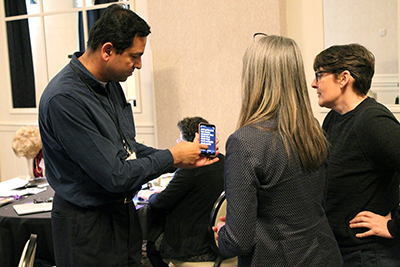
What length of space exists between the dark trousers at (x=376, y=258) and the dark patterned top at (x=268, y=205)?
0.76 ft

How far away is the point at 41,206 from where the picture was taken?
2.26 meters

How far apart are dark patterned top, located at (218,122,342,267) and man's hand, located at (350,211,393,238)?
0.22 metres

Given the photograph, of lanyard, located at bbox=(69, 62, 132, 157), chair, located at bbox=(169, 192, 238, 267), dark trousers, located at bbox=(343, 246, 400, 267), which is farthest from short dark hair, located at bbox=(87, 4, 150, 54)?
dark trousers, located at bbox=(343, 246, 400, 267)

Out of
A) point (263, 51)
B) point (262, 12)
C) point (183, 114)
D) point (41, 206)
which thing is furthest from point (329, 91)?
point (183, 114)

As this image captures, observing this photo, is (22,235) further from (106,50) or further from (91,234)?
(106,50)

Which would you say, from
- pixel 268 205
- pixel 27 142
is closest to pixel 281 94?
pixel 268 205

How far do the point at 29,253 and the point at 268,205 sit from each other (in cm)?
153

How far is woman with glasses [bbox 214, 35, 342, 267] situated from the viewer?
1.08 meters

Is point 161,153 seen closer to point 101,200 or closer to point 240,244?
point 101,200

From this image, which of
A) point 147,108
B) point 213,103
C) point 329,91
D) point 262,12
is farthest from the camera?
point 147,108

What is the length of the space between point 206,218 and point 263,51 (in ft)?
4.50

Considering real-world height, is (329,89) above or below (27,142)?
above

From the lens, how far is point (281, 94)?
112cm

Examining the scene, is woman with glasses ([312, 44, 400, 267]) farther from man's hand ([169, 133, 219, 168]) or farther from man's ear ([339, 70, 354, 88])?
man's hand ([169, 133, 219, 168])
